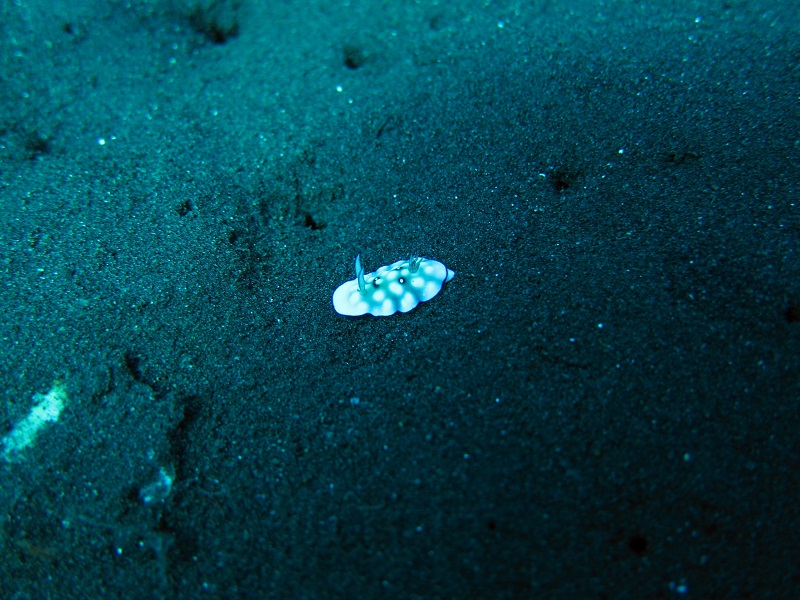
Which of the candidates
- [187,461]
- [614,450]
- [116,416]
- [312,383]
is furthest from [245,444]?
[614,450]

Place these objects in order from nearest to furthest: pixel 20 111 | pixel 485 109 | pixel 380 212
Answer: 1. pixel 380 212
2. pixel 485 109
3. pixel 20 111

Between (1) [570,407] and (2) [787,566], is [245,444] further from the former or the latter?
(2) [787,566]

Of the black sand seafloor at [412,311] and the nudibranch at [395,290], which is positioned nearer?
the black sand seafloor at [412,311]

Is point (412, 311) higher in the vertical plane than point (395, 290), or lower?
lower

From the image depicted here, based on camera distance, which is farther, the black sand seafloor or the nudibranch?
the nudibranch
